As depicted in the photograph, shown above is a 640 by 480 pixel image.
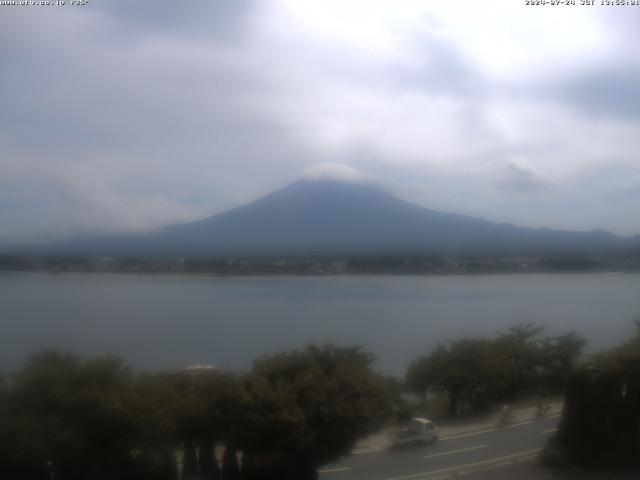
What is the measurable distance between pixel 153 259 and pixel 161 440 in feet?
14.5

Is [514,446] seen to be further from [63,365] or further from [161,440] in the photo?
[63,365]

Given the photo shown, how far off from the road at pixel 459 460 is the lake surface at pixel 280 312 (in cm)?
163

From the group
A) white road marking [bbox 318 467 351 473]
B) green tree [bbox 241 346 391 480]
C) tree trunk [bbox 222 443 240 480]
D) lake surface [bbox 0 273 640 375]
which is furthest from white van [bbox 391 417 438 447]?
tree trunk [bbox 222 443 240 480]

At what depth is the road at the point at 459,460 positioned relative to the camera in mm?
8609

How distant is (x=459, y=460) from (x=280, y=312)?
422cm

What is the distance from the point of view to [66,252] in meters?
10.6

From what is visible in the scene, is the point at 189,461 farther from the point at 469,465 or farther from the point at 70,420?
the point at 469,465

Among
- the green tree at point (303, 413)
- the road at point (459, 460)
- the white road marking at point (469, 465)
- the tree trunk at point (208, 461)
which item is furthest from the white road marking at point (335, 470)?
the tree trunk at point (208, 461)

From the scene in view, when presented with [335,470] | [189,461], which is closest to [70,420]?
[189,461]

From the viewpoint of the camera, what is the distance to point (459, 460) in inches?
355

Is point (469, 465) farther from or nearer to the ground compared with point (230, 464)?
nearer to the ground

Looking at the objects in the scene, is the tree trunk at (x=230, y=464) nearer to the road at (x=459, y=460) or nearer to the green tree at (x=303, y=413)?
the green tree at (x=303, y=413)

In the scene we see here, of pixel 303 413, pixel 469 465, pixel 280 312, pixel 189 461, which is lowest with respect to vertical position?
pixel 469 465

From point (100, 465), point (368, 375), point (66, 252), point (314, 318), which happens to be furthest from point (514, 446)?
point (66, 252)
